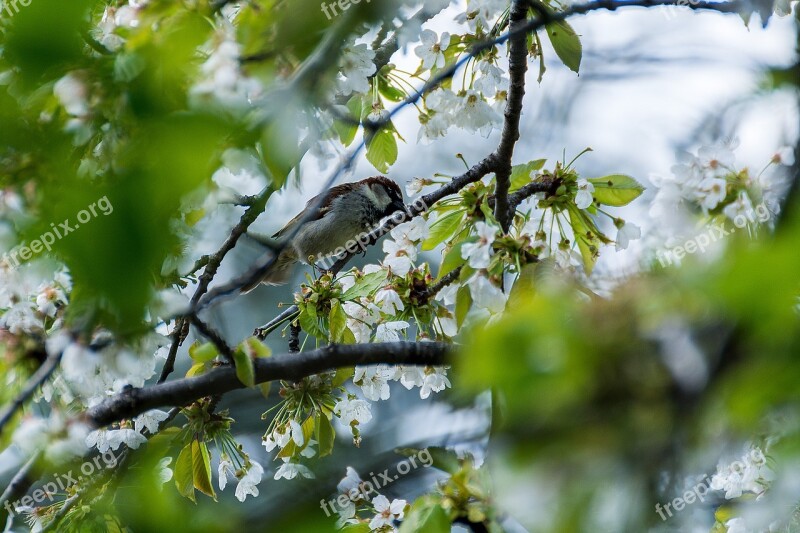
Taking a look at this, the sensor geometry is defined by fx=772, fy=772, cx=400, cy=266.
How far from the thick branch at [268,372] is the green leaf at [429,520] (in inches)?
13.7

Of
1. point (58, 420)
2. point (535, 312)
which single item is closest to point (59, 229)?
point (535, 312)

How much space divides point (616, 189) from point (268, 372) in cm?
141

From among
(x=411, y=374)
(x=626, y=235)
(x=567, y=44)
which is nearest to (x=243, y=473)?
(x=411, y=374)

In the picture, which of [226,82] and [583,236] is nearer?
[226,82]

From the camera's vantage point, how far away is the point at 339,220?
4.98 metres

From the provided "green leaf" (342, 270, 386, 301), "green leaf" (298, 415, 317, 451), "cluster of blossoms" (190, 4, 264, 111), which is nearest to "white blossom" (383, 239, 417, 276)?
"green leaf" (342, 270, 386, 301)

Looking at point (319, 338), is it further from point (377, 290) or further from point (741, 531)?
point (741, 531)

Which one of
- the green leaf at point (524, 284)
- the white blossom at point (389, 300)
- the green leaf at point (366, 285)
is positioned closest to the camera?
the green leaf at point (524, 284)

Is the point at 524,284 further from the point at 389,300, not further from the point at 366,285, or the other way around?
the point at 366,285

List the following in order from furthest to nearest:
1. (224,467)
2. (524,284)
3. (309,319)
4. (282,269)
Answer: (282,269)
(224,467)
(309,319)
(524,284)

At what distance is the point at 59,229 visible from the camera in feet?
1.90

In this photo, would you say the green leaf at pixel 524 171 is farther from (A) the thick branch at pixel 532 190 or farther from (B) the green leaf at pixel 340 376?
(B) the green leaf at pixel 340 376

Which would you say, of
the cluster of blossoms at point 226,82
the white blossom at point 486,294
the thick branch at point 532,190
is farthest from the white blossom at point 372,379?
the cluster of blossoms at point 226,82

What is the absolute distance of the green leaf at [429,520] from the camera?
139 centimetres
